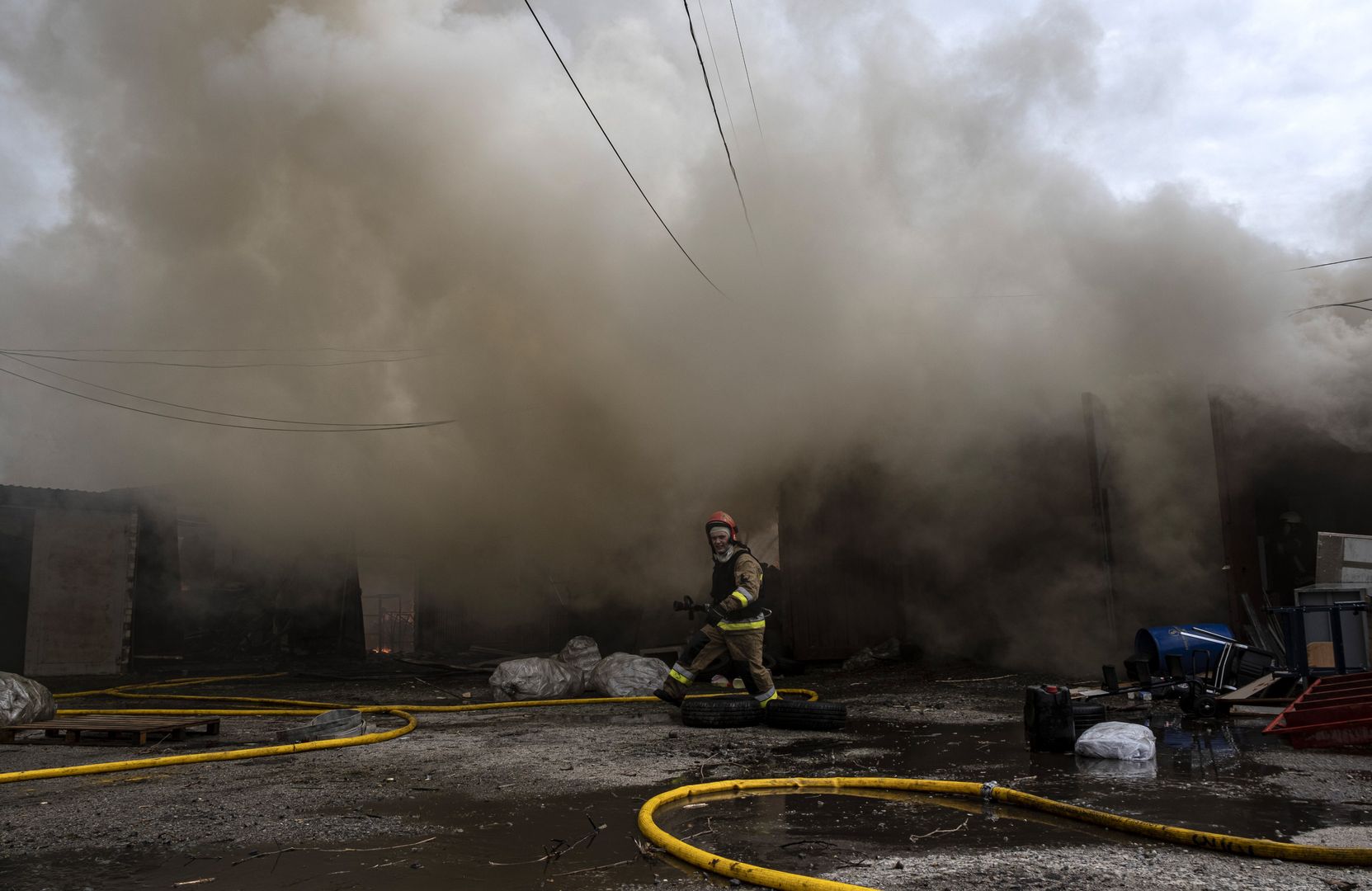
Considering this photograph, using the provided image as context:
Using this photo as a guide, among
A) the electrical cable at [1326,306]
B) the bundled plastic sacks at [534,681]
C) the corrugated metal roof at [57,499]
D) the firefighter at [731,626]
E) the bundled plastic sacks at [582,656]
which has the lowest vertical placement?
the bundled plastic sacks at [534,681]

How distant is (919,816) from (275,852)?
2219 mm

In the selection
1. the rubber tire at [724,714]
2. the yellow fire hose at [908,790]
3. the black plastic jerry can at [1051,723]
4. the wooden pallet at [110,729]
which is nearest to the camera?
the yellow fire hose at [908,790]

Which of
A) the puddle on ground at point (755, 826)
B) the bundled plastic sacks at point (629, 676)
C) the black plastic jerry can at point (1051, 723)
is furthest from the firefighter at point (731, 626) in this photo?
the black plastic jerry can at point (1051, 723)

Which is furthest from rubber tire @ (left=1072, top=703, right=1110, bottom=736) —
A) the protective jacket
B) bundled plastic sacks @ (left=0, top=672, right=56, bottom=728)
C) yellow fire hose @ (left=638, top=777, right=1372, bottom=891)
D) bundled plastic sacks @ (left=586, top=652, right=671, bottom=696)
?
bundled plastic sacks @ (left=0, top=672, right=56, bottom=728)

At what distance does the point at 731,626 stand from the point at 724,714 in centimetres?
60

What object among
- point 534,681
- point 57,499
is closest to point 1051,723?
point 534,681

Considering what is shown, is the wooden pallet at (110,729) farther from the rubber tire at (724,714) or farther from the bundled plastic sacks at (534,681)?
the rubber tire at (724,714)

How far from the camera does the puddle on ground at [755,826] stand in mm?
2629

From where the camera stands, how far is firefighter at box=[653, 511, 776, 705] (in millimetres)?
5914

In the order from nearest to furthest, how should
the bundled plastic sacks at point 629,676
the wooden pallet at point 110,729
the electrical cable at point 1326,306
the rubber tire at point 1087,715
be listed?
the rubber tire at point 1087,715 < the wooden pallet at point 110,729 < the bundled plastic sacks at point 629,676 < the electrical cable at point 1326,306

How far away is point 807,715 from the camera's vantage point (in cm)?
550

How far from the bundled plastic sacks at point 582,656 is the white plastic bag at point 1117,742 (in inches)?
193

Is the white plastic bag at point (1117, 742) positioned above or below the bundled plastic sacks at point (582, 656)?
below

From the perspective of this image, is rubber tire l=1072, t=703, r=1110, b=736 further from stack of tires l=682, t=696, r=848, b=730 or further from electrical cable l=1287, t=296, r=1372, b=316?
electrical cable l=1287, t=296, r=1372, b=316
